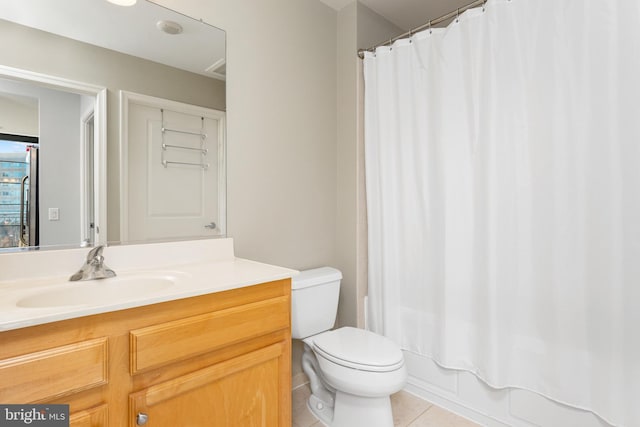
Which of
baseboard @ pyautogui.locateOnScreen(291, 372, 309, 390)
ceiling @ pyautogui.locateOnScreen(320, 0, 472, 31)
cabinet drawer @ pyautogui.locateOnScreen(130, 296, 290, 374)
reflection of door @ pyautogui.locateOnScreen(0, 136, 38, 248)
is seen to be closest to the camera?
cabinet drawer @ pyautogui.locateOnScreen(130, 296, 290, 374)

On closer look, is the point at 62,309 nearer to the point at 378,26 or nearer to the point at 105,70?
the point at 105,70

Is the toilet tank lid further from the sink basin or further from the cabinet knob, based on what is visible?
the cabinet knob

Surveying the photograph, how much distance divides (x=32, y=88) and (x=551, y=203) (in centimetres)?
212

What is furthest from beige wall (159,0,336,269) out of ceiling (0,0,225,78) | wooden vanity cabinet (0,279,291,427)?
wooden vanity cabinet (0,279,291,427)

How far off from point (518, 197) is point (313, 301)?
1143mm

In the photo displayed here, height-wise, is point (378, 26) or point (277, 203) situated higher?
point (378, 26)

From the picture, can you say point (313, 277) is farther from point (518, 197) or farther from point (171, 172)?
point (518, 197)

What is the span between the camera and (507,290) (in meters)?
1.59

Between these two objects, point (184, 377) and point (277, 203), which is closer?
point (184, 377)

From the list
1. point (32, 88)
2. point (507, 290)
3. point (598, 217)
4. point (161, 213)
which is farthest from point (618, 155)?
point (32, 88)

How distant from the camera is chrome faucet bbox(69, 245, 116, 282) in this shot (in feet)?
3.99

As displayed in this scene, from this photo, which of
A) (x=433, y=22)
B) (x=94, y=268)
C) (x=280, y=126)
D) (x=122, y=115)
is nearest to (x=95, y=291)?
(x=94, y=268)

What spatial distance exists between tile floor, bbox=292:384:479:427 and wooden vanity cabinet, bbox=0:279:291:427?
1.68ft

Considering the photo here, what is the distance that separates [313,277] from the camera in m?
1.87
